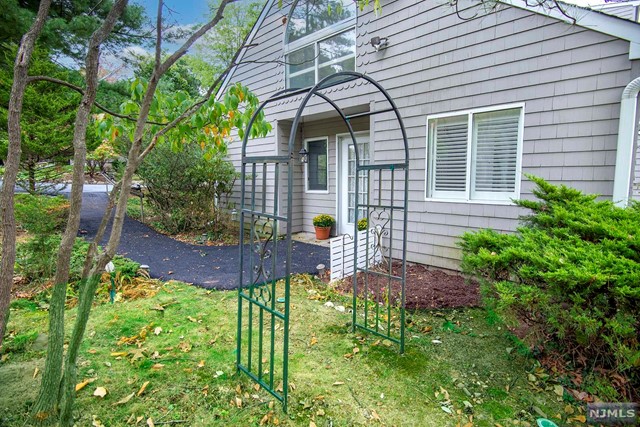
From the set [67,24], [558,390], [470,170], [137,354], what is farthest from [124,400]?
[67,24]

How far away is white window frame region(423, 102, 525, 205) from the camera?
4.12 metres

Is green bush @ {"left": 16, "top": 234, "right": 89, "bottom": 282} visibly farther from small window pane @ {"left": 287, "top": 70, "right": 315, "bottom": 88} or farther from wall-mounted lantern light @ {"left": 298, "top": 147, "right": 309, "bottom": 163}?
small window pane @ {"left": 287, "top": 70, "right": 315, "bottom": 88}

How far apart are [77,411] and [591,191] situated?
188 inches

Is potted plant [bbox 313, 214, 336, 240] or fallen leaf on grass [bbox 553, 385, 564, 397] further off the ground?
potted plant [bbox 313, 214, 336, 240]

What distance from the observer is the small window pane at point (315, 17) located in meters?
6.11

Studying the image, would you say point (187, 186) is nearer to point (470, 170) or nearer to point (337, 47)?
point (337, 47)

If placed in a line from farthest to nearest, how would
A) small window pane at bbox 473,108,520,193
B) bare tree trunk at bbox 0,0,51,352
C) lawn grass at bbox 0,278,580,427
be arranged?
small window pane at bbox 473,108,520,193 < lawn grass at bbox 0,278,580,427 < bare tree trunk at bbox 0,0,51,352

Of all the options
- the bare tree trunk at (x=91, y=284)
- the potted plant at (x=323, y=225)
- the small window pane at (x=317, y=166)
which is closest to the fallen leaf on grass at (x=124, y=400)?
the bare tree trunk at (x=91, y=284)

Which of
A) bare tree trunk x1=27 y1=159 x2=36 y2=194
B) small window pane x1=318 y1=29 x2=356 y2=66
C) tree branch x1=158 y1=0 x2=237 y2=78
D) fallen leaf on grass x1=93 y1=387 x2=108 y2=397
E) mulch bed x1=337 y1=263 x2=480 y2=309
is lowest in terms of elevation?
fallen leaf on grass x1=93 y1=387 x2=108 y2=397

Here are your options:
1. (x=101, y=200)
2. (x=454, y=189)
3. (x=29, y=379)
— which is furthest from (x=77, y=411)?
(x=101, y=200)

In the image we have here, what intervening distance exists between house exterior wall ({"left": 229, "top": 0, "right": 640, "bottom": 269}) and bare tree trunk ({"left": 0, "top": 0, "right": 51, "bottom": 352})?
180cm

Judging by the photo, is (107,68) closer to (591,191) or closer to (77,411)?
(77,411)

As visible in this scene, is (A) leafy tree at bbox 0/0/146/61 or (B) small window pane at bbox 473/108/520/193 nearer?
(B) small window pane at bbox 473/108/520/193

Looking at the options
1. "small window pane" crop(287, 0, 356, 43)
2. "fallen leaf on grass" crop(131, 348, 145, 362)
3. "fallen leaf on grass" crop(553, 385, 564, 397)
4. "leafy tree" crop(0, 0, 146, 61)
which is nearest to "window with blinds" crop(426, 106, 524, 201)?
"fallen leaf on grass" crop(553, 385, 564, 397)
